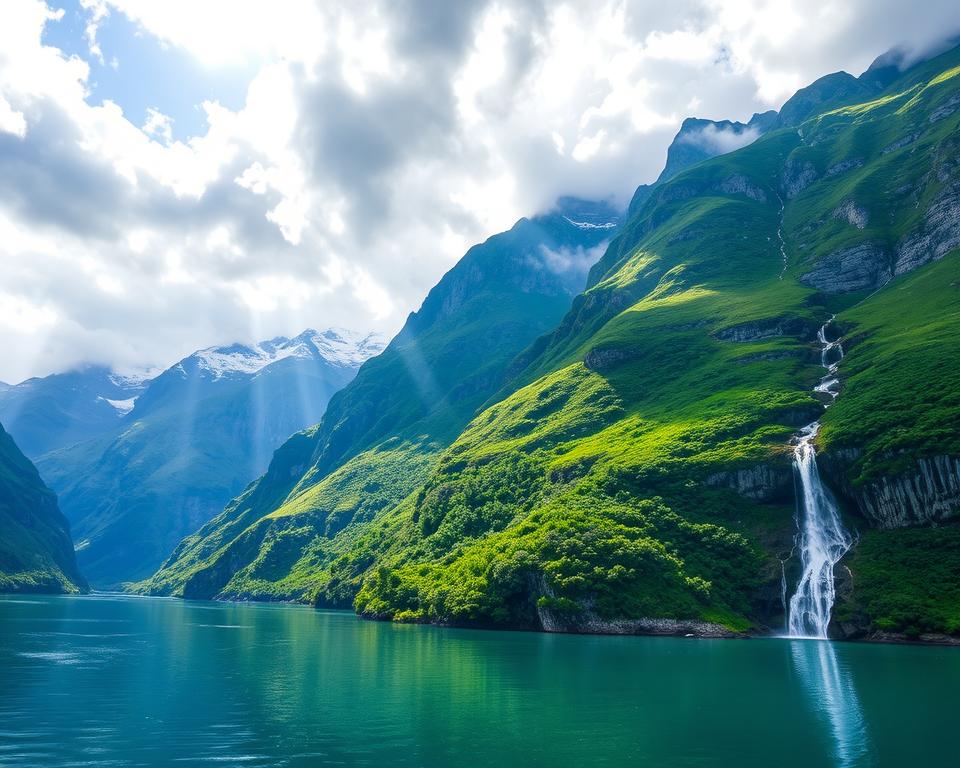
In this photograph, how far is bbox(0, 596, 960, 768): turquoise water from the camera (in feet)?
146

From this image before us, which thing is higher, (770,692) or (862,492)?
(862,492)

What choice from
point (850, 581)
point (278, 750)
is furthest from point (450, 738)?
point (850, 581)

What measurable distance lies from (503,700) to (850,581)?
95.1m

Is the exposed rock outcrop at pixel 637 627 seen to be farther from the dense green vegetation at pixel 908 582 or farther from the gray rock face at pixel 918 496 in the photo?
the gray rock face at pixel 918 496

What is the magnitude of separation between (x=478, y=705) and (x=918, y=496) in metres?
110

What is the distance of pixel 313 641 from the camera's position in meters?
120

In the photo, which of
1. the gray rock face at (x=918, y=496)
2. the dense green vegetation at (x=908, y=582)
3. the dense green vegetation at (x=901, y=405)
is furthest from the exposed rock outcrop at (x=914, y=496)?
the dense green vegetation at (x=908, y=582)

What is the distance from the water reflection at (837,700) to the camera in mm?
45500

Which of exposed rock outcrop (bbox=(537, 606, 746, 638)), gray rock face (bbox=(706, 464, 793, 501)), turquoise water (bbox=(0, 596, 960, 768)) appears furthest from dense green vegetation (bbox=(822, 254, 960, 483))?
exposed rock outcrop (bbox=(537, 606, 746, 638))

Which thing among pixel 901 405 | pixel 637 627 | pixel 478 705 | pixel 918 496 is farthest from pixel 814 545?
pixel 478 705

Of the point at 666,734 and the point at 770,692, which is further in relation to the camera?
the point at 770,692

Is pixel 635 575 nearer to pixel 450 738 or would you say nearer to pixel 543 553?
pixel 543 553

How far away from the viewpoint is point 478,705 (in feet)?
197

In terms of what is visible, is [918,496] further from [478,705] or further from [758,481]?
[478,705]
